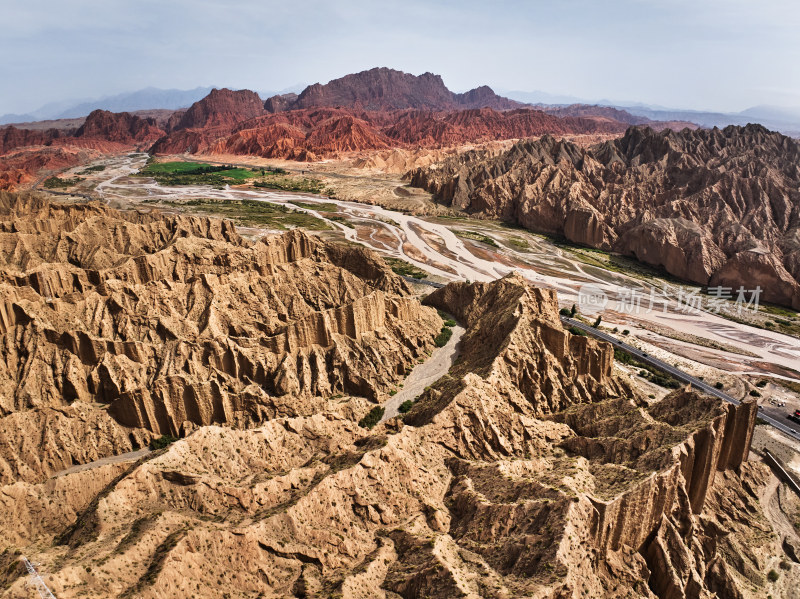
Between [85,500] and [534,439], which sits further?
Result: [534,439]

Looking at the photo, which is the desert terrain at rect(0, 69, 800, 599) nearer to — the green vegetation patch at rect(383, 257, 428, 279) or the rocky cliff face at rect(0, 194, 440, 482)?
the rocky cliff face at rect(0, 194, 440, 482)

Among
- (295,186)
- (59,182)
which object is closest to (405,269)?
(295,186)

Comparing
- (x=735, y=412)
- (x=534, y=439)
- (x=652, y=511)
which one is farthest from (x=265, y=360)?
(x=735, y=412)

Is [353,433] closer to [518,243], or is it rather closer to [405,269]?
[405,269]

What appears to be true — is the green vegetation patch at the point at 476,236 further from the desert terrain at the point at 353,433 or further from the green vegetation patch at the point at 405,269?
the desert terrain at the point at 353,433

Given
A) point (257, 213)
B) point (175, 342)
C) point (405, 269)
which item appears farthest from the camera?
point (257, 213)

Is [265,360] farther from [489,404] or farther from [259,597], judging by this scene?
[259,597]

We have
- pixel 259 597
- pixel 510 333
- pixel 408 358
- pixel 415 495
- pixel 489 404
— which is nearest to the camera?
pixel 259 597
